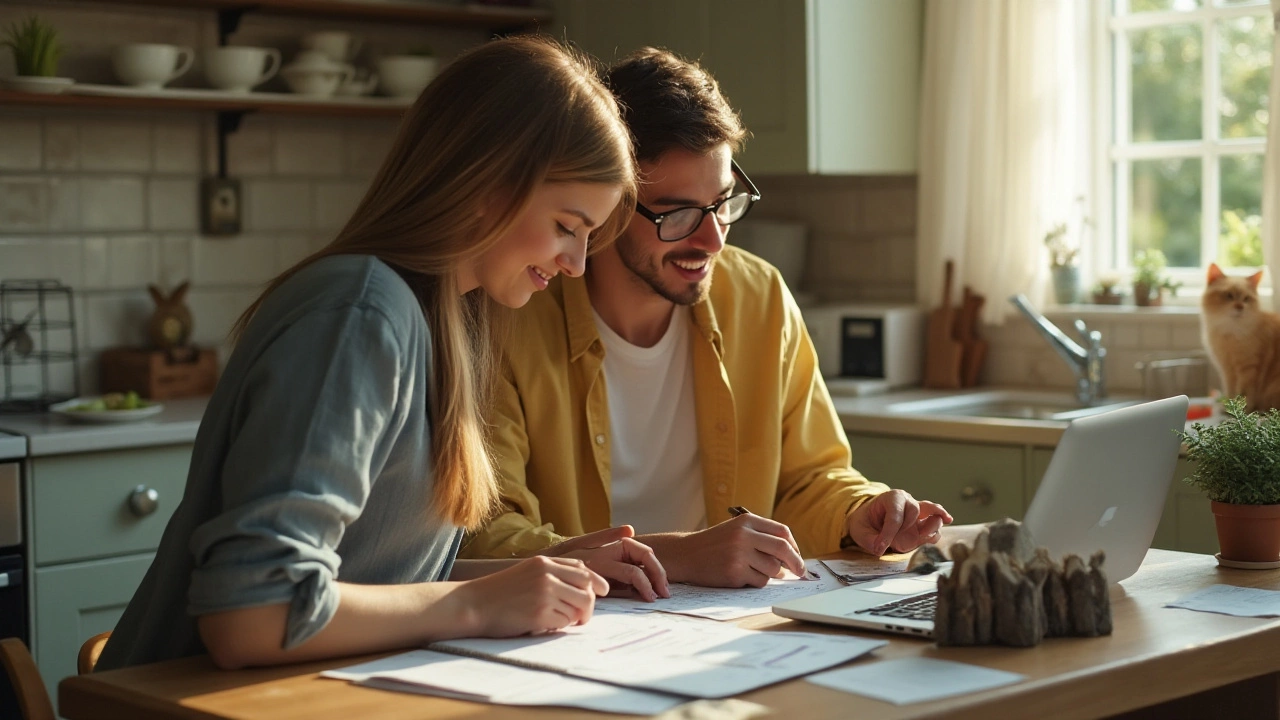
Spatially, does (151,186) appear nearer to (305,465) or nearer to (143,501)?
(143,501)

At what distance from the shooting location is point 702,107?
90.7 inches

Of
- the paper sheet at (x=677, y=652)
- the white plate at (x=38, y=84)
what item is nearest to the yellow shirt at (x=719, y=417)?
the paper sheet at (x=677, y=652)

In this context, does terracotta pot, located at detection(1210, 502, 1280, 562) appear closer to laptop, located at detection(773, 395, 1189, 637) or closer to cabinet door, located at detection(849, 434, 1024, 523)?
laptop, located at detection(773, 395, 1189, 637)

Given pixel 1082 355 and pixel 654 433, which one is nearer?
pixel 654 433

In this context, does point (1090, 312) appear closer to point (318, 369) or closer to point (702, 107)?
point (702, 107)

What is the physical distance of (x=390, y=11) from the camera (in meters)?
4.16

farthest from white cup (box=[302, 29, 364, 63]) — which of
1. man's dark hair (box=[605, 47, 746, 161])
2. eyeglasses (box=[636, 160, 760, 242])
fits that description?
eyeglasses (box=[636, 160, 760, 242])

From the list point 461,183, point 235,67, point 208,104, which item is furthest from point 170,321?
point 461,183

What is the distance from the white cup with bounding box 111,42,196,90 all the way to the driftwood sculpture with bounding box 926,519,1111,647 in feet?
8.87

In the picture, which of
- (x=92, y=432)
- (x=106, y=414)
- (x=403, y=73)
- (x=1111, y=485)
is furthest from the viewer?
(x=403, y=73)

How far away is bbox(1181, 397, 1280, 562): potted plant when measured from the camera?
1.94 metres

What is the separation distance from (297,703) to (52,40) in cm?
260

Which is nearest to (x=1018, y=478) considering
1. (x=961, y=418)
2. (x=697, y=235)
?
(x=961, y=418)

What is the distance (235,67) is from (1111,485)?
2.72 m
